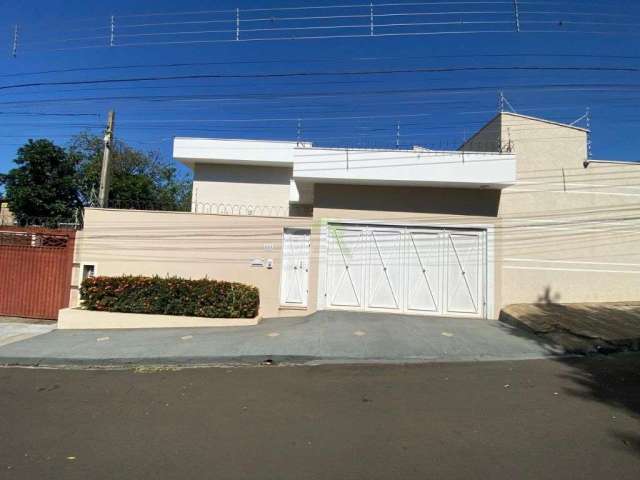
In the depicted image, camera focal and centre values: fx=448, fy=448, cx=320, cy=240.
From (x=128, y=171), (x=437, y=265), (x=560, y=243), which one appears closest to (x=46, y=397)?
(x=437, y=265)

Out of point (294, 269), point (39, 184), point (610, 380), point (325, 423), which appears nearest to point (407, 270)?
point (294, 269)

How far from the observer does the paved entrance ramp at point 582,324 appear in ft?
28.3

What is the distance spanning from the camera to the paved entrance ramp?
862cm

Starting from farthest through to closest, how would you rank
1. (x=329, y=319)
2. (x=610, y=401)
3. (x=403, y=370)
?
(x=329, y=319)
(x=403, y=370)
(x=610, y=401)

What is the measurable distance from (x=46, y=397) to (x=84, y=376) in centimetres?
121

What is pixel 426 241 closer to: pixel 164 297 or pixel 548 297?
pixel 548 297

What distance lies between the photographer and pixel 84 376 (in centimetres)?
711

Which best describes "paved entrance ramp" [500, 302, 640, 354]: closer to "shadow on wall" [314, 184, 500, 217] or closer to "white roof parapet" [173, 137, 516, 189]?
"shadow on wall" [314, 184, 500, 217]

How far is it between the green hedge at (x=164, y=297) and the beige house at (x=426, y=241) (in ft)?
3.52

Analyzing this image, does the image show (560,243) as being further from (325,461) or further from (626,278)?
(325,461)

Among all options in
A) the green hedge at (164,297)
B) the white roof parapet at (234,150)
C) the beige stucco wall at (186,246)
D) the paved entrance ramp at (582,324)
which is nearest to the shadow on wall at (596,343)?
the paved entrance ramp at (582,324)

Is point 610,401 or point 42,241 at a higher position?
point 42,241

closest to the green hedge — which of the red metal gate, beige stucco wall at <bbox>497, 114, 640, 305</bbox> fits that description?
the red metal gate

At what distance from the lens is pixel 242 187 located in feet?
50.2
